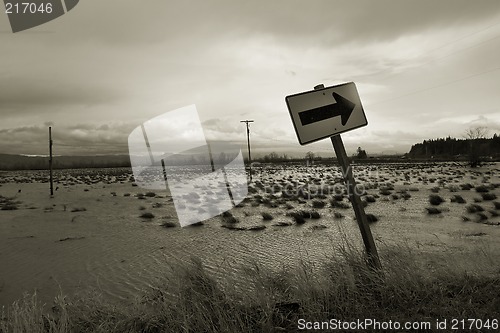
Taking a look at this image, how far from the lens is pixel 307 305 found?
3527 mm

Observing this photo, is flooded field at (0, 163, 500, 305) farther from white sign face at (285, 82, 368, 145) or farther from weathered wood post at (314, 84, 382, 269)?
white sign face at (285, 82, 368, 145)

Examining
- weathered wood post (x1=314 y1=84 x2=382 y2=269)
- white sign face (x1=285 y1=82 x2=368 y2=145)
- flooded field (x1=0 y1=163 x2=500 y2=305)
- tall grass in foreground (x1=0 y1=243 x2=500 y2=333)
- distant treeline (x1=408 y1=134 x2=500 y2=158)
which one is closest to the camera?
tall grass in foreground (x1=0 y1=243 x2=500 y2=333)

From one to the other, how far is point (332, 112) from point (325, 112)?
0.32ft

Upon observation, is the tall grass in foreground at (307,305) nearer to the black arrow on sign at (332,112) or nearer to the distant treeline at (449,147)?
the black arrow on sign at (332,112)

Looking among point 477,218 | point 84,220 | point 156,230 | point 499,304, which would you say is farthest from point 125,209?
point 499,304

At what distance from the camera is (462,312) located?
10.5ft

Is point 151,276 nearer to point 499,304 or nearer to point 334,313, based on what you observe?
point 334,313

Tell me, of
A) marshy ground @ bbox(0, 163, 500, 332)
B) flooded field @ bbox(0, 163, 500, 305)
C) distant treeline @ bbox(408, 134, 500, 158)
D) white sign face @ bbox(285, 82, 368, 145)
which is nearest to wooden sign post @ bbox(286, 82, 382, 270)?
white sign face @ bbox(285, 82, 368, 145)

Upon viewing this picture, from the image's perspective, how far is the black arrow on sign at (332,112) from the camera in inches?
143

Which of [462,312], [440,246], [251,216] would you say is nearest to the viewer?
[462,312]

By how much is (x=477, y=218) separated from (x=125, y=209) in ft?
53.5

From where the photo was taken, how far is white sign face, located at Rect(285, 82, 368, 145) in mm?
Result: 3574

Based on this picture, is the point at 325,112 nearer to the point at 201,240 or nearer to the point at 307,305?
the point at 307,305

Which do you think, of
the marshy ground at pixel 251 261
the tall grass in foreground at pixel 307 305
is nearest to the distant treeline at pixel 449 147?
the marshy ground at pixel 251 261
